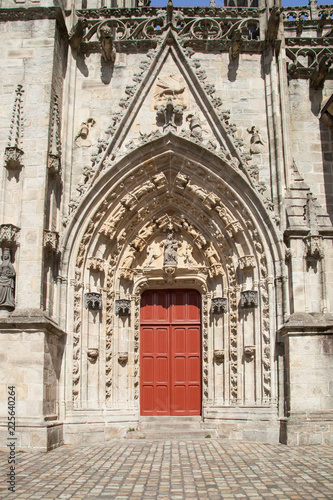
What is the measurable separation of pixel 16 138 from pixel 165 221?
3780 mm

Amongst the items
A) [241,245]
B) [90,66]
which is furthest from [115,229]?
[90,66]

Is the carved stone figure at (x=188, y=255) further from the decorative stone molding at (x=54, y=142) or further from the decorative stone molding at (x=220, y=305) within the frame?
the decorative stone molding at (x=54, y=142)

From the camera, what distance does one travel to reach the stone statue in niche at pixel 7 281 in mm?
10055

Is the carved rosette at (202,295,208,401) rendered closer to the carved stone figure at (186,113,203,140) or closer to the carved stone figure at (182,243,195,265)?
the carved stone figure at (182,243,195,265)

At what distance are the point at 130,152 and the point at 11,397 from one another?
5.50 meters

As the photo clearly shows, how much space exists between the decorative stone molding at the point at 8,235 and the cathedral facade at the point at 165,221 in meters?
0.04

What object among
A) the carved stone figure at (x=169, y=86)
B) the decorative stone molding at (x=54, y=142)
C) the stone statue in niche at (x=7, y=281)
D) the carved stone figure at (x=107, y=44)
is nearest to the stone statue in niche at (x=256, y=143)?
the carved stone figure at (x=169, y=86)

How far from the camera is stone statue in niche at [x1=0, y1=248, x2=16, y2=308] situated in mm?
10055

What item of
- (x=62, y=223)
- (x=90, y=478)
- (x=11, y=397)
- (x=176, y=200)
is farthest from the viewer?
(x=176, y=200)

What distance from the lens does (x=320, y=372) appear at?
402 inches

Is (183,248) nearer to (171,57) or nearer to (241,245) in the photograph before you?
(241,245)

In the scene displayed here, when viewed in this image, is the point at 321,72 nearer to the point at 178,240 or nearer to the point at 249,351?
the point at 178,240

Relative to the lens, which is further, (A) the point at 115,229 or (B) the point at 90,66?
(B) the point at 90,66

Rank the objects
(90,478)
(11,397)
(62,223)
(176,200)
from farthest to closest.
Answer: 1. (176,200)
2. (62,223)
3. (11,397)
4. (90,478)
